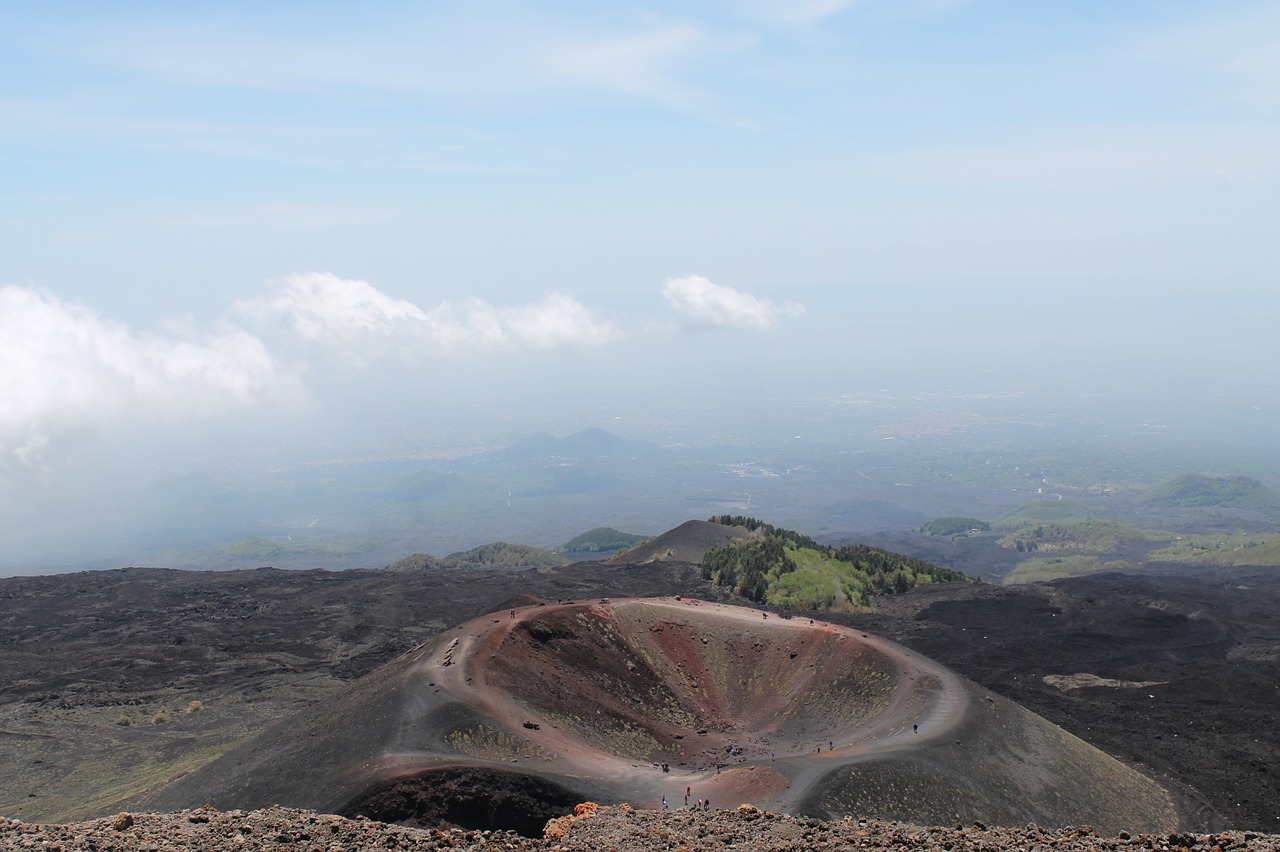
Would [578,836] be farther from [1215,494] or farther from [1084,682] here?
[1215,494]

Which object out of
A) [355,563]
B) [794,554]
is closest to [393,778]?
[794,554]

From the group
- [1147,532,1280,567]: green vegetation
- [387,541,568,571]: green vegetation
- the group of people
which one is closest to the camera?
the group of people

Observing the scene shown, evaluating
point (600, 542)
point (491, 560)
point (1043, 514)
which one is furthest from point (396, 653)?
point (1043, 514)

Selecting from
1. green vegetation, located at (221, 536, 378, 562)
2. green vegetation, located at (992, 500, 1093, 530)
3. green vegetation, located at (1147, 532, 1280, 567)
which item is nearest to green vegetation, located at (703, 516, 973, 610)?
green vegetation, located at (1147, 532, 1280, 567)

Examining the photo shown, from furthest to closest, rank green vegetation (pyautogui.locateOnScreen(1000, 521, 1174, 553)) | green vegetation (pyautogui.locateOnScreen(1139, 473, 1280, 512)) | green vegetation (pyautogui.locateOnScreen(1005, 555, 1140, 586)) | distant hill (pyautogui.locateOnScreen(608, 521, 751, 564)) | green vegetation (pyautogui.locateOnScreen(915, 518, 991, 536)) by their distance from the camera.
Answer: green vegetation (pyautogui.locateOnScreen(1139, 473, 1280, 512))
green vegetation (pyautogui.locateOnScreen(915, 518, 991, 536))
green vegetation (pyautogui.locateOnScreen(1000, 521, 1174, 553))
green vegetation (pyautogui.locateOnScreen(1005, 555, 1140, 586))
distant hill (pyautogui.locateOnScreen(608, 521, 751, 564))

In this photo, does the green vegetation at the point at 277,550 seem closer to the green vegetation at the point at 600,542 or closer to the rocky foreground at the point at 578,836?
the green vegetation at the point at 600,542

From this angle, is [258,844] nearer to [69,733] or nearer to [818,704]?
[818,704]

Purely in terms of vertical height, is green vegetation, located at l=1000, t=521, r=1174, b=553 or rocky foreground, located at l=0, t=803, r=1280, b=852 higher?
rocky foreground, located at l=0, t=803, r=1280, b=852

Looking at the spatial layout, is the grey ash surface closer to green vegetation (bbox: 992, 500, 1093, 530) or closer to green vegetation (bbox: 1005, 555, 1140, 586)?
green vegetation (bbox: 1005, 555, 1140, 586)
